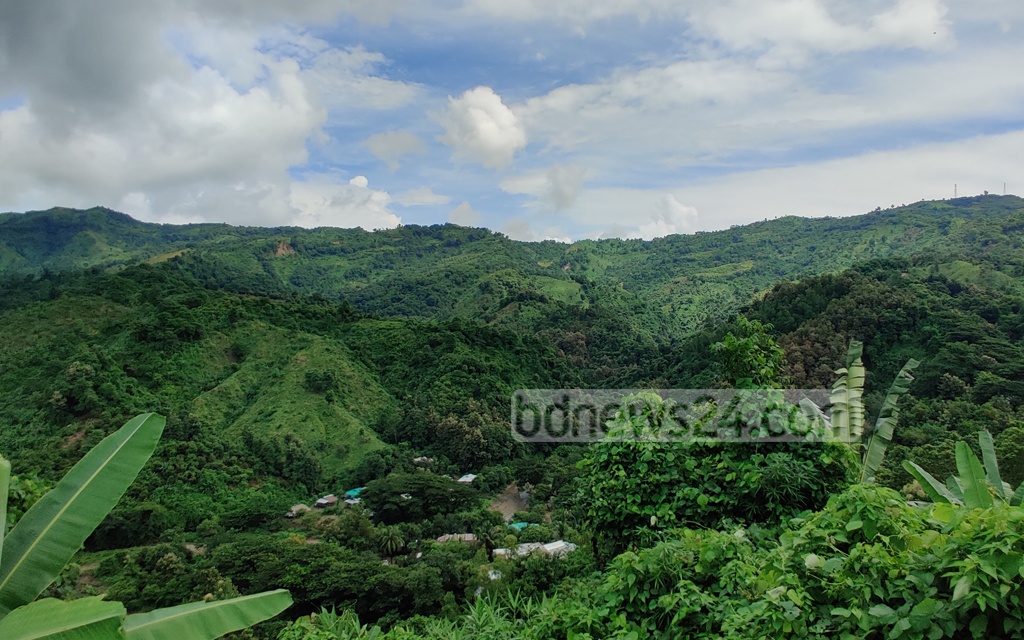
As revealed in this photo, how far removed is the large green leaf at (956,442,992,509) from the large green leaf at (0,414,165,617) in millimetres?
4692

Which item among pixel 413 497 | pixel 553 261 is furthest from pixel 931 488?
pixel 553 261

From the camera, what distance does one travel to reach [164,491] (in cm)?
3159

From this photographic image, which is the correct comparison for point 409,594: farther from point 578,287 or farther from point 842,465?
point 578,287

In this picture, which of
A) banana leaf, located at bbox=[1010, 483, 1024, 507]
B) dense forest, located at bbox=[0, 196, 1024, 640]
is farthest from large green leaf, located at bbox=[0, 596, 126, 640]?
banana leaf, located at bbox=[1010, 483, 1024, 507]

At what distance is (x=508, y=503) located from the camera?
35.5 m

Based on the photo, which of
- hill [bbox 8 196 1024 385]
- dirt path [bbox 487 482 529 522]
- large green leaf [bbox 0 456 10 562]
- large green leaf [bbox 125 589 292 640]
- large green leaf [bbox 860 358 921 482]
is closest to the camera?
large green leaf [bbox 0 456 10 562]

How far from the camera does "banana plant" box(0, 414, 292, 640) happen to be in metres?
1.63

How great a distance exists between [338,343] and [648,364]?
2906 cm

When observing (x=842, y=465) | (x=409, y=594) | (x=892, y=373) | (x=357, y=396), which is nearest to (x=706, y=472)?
(x=842, y=465)

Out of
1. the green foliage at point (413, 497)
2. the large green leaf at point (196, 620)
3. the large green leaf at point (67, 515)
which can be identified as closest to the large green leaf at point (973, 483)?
the large green leaf at point (196, 620)

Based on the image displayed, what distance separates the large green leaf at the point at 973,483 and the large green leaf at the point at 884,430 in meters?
1.22

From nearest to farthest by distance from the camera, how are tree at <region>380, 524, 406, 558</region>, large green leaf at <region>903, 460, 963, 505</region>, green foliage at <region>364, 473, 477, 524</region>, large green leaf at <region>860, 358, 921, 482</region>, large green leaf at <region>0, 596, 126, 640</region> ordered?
large green leaf at <region>0, 596, 126, 640</region> < large green leaf at <region>903, 460, 963, 505</region> < large green leaf at <region>860, 358, 921, 482</region> < tree at <region>380, 524, 406, 558</region> < green foliage at <region>364, 473, 477, 524</region>

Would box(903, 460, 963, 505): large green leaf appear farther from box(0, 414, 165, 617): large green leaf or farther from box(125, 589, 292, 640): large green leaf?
box(0, 414, 165, 617): large green leaf

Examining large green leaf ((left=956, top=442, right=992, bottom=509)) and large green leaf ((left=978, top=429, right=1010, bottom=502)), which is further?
large green leaf ((left=978, top=429, right=1010, bottom=502))
